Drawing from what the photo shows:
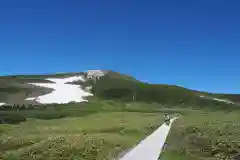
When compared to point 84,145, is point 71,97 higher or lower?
higher

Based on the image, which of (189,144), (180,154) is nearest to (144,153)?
(180,154)

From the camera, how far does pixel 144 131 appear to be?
226 ft

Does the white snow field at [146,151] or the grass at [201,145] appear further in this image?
the grass at [201,145]

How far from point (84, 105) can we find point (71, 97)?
115 feet

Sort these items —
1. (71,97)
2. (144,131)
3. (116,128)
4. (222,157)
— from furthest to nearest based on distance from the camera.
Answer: (71,97) < (116,128) < (144,131) < (222,157)

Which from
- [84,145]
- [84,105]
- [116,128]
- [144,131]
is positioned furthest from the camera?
[84,105]

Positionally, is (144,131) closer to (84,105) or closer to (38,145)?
(38,145)

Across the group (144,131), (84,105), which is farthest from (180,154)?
(84,105)

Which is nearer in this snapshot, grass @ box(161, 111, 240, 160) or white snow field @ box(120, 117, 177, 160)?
white snow field @ box(120, 117, 177, 160)

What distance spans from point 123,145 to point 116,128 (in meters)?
25.5

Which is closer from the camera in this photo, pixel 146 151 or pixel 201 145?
pixel 146 151

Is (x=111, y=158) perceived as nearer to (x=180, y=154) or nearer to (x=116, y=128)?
(x=180, y=154)

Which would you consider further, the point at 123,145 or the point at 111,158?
the point at 123,145

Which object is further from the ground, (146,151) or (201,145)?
(201,145)
